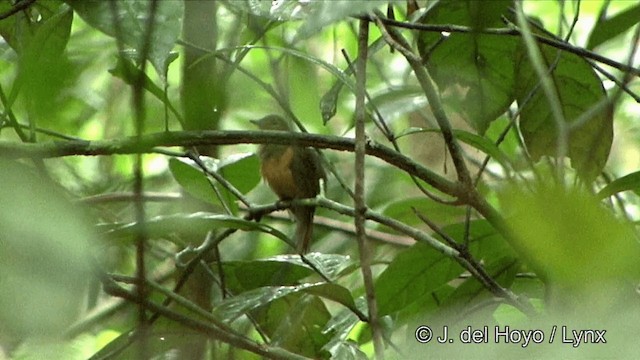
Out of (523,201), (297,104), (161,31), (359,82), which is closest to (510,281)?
(359,82)

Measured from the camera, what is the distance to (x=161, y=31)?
0.79m

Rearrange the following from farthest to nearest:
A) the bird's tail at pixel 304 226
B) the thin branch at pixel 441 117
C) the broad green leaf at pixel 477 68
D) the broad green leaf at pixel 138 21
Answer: the bird's tail at pixel 304 226 < the broad green leaf at pixel 477 68 < the thin branch at pixel 441 117 < the broad green leaf at pixel 138 21

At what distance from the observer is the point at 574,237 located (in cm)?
38

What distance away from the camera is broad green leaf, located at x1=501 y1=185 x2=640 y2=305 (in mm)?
378

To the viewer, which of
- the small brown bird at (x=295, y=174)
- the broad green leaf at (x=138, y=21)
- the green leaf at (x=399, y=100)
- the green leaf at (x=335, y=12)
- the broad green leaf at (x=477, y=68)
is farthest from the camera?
the small brown bird at (x=295, y=174)

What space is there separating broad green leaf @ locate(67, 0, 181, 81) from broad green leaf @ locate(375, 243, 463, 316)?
1.52ft

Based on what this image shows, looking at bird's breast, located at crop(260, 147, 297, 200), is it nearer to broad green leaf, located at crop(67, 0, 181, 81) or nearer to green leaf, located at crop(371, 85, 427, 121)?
green leaf, located at crop(371, 85, 427, 121)

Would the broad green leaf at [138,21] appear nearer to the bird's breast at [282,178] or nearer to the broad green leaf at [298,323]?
the broad green leaf at [298,323]

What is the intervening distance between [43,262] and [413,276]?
780 millimetres

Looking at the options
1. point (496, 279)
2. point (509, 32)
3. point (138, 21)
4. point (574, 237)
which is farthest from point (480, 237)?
point (574, 237)

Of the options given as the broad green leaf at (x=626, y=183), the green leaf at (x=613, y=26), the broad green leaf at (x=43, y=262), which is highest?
the green leaf at (x=613, y=26)

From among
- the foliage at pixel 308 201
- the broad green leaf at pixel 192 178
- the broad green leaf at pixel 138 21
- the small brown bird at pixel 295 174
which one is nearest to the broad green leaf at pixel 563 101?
the foliage at pixel 308 201

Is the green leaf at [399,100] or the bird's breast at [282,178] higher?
the bird's breast at [282,178]

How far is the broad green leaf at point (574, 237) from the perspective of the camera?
0.38 m
